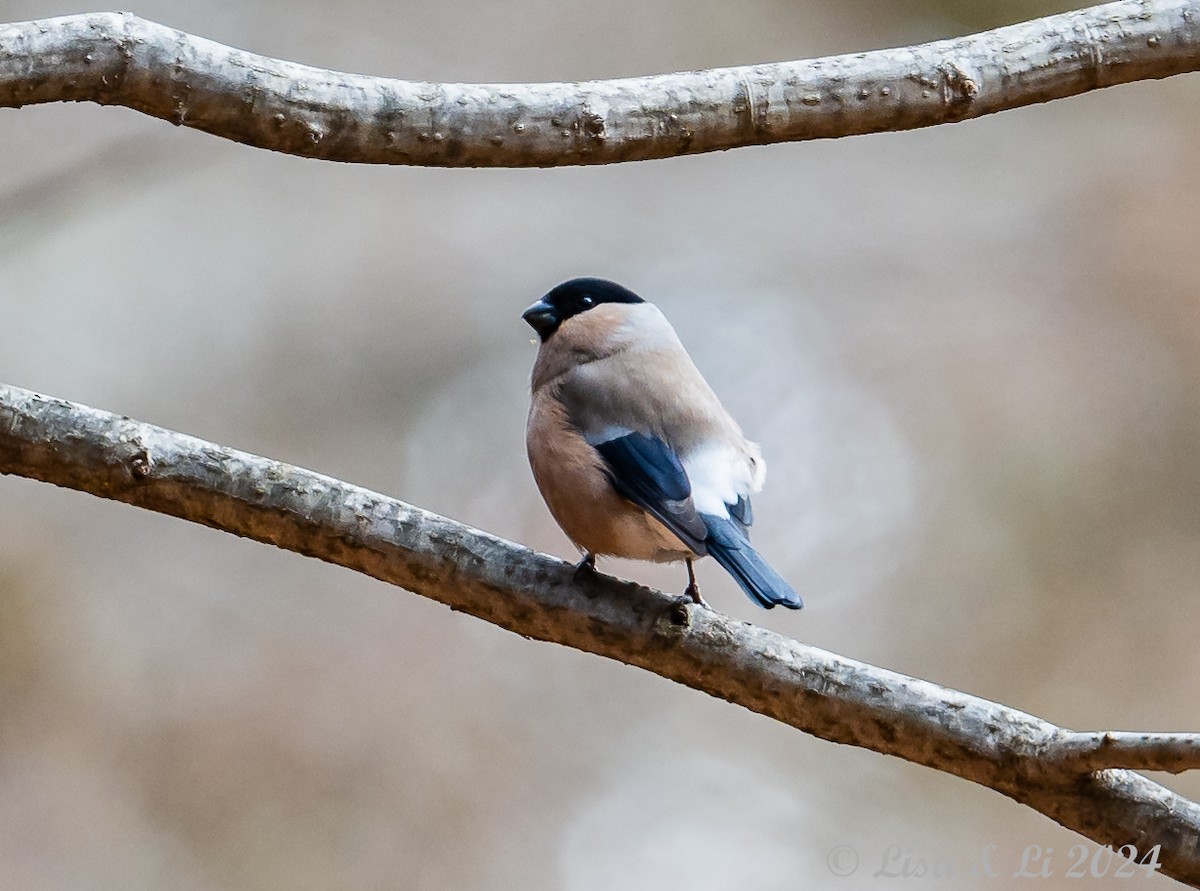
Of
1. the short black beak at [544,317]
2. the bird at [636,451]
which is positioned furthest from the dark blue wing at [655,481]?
the short black beak at [544,317]

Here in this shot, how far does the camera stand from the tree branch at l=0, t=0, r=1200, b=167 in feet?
5.03

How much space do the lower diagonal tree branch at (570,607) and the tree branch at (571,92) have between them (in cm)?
48

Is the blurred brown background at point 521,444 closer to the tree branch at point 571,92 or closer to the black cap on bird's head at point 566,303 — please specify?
the black cap on bird's head at point 566,303

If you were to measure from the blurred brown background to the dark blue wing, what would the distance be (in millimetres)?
2232

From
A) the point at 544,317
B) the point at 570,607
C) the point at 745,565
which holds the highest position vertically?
the point at 544,317

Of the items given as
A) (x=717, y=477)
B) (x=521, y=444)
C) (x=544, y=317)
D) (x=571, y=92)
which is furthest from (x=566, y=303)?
(x=521, y=444)

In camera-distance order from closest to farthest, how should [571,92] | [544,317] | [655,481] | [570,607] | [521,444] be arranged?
[571,92] < [570,607] < [655,481] < [544,317] < [521,444]

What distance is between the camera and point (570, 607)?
1.78 meters

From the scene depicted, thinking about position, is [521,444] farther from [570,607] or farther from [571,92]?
[571,92]

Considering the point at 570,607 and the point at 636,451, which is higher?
the point at 636,451

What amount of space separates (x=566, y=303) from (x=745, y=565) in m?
0.70

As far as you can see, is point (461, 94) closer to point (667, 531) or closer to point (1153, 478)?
point (667, 531)

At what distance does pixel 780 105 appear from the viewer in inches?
64.7

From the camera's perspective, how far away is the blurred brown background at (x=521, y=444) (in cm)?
391
